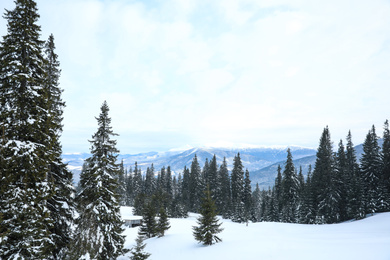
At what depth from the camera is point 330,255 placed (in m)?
13.9

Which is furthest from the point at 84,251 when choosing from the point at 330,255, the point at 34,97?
the point at 330,255

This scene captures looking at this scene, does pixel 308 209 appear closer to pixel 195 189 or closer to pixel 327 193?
pixel 327 193

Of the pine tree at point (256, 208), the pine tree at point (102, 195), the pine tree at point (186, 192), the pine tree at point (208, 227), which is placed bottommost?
the pine tree at point (256, 208)

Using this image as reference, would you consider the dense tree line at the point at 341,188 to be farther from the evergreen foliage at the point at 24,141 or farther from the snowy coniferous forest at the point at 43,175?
the evergreen foliage at the point at 24,141

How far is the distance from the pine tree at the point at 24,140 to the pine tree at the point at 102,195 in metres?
3.56

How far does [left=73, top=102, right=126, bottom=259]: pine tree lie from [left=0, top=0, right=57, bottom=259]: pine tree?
3.56 m

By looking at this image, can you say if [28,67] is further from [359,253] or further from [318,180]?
[318,180]

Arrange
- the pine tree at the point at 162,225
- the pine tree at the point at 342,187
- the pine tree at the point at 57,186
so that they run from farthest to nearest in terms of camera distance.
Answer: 1. the pine tree at the point at 342,187
2. the pine tree at the point at 162,225
3. the pine tree at the point at 57,186

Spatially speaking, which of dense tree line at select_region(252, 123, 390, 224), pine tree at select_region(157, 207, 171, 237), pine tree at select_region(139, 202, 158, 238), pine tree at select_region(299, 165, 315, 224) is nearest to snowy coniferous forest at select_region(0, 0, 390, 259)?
pine tree at select_region(157, 207, 171, 237)

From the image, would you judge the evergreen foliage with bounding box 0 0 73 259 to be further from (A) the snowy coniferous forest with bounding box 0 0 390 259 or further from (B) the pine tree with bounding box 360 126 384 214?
(B) the pine tree with bounding box 360 126 384 214

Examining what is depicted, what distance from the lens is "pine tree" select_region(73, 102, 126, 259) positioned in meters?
15.3

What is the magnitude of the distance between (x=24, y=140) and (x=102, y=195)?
7258 mm

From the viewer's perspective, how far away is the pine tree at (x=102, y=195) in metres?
15.3

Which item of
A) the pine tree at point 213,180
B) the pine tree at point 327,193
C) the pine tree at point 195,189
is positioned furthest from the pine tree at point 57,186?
the pine tree at point 195,189
